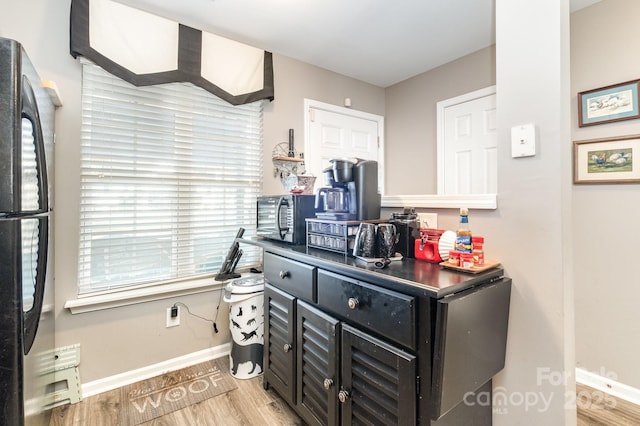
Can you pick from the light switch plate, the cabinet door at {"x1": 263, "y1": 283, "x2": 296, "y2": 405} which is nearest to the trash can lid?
the cabinet door at {"x1": 263, "y1": 283, "x2": 296, "y2": 405}

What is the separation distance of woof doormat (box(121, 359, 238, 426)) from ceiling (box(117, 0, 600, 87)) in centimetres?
250

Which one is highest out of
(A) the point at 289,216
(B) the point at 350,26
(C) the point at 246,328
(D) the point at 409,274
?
(B) the point at 350,26

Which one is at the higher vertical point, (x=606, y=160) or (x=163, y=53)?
(x=163, y=53)

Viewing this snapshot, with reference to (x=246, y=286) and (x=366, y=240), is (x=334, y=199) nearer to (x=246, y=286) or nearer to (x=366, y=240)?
(x=366, y=240)

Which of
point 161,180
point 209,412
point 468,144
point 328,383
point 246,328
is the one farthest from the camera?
point 468,144

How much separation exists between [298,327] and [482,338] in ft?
2.63

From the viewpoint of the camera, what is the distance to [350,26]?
7.19ft

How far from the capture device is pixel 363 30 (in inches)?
88.4

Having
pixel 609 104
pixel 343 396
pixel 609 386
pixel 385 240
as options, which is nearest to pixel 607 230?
pixel 609 104

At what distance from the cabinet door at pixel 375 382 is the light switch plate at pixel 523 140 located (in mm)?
869

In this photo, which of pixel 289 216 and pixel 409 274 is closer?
pixel 409 274

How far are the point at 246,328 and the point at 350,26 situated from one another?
2.30m

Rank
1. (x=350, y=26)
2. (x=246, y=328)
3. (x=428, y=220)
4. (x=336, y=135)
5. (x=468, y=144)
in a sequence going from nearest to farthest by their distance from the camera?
(x=428, y=220) < (x=246, y=328) < (x=350, y=26) < (x=468, y=144) < (x=336, y=135)

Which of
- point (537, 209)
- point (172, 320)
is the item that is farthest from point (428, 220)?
point (172, 320)
